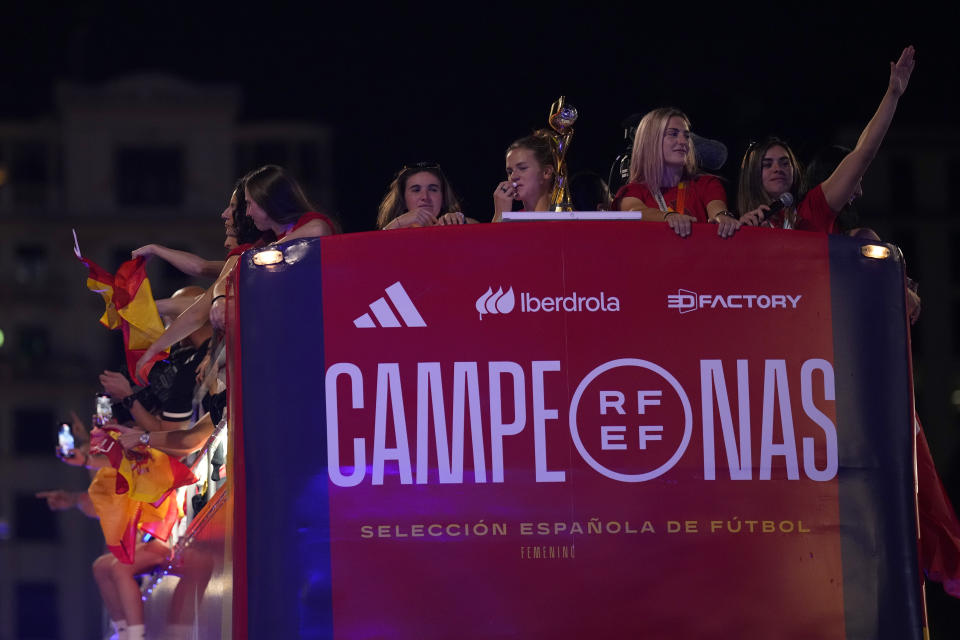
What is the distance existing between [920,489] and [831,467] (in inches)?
35.1

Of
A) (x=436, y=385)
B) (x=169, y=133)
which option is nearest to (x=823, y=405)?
(x=436, y=385)

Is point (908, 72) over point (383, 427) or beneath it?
over

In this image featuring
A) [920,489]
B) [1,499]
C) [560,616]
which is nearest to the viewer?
[560,616]

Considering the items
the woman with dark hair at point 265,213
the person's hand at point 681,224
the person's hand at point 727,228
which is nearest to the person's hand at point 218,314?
the woman with dark hair at point 265,213

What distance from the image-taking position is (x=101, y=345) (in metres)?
49.8

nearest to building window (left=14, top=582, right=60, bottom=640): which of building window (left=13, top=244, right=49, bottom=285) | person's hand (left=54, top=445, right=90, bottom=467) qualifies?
building window (left=13, top=244, right=49, bottom=285)

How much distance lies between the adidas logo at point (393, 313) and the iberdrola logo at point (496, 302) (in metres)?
0.21

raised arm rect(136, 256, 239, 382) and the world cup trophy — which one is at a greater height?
the world cup trophy

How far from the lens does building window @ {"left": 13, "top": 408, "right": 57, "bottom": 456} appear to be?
4922cm

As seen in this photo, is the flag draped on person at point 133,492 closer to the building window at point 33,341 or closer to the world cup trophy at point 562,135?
the world cup trophy at point 562,135

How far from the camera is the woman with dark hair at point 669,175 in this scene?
611cm

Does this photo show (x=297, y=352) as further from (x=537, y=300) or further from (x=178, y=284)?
(x=178, y=284)

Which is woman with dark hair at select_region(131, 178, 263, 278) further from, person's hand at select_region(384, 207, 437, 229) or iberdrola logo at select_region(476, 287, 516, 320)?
iberdrola logo at select_region(476, 287, 516, 320)

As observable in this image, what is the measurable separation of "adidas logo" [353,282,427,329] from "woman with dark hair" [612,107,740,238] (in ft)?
4.93
